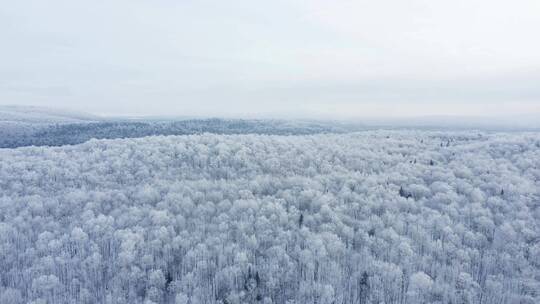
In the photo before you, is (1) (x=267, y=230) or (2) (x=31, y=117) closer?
(1) (x=267, y=230)

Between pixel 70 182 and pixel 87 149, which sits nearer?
pixel 70 182

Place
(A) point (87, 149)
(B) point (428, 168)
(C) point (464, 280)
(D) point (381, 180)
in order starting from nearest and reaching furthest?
(C) point (464, 280) → (D) point (381, 180) → (B) point (428, 168) → (A) point (87, 149)

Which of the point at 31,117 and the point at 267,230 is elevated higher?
the point at 31,117

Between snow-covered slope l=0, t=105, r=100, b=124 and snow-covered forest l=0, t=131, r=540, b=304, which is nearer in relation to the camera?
snow-covered forest l=0, t=131, r=540, b=304

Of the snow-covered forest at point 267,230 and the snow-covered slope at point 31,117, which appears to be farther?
the snow-covered slope at point 31,117

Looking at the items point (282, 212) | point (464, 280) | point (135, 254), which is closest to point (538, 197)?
point (464, 280)

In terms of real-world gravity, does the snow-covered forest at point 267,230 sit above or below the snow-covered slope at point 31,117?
below

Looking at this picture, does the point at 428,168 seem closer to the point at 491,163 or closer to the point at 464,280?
the point at 491,163

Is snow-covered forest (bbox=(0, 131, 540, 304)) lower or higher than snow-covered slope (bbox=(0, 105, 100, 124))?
lower
